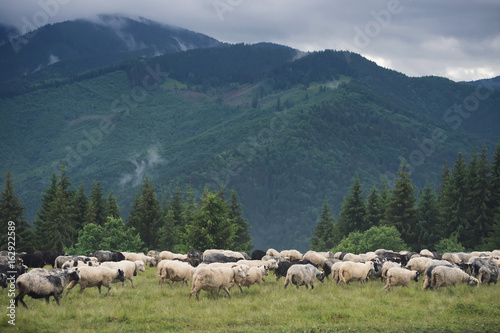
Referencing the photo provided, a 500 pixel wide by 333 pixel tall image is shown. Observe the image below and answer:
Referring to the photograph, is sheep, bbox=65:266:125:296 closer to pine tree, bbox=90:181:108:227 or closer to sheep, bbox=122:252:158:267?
sheep, bbox=122:252:158:267

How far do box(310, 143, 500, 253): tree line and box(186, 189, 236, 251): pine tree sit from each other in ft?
49.3

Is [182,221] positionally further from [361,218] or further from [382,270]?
[382,270]

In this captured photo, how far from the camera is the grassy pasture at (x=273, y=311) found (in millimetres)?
19938

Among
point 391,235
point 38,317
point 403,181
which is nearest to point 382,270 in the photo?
point 38,317

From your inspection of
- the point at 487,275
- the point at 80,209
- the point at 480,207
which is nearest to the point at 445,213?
the point at 480,207

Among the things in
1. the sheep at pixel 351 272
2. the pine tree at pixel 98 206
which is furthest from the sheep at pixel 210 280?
the pine tree at pixel 98 206

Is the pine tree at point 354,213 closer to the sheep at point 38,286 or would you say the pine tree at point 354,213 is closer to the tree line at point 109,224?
the tree line at point 109,224

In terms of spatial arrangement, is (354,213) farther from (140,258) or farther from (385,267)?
(385,267)

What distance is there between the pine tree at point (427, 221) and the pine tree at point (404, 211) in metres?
0.92

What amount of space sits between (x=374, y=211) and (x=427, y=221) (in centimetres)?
896

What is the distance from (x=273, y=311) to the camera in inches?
888

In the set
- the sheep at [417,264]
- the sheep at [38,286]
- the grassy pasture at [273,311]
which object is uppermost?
the sheep at [38,286]

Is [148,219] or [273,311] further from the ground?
[148,219]

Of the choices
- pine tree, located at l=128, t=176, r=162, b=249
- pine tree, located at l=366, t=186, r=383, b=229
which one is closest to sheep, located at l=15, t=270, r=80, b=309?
pine tree, located at l=128, t=176, r=162, b=249
